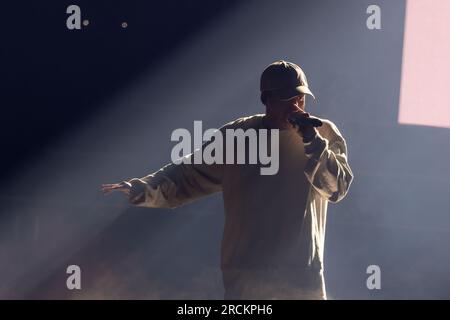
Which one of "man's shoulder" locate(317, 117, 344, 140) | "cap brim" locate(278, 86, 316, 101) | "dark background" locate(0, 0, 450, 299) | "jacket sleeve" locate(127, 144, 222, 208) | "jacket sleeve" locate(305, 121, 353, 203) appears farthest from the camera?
"dark background" locate(0, 0, 450, 299)

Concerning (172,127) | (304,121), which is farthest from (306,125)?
(172,127)

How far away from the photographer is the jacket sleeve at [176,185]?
333 cm

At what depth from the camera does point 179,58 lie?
677 cm

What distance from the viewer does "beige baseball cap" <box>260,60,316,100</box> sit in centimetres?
313

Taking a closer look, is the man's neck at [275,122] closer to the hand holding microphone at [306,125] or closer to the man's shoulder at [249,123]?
the man's shoulder at [249,123]

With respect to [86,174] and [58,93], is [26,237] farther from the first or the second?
[58,93]

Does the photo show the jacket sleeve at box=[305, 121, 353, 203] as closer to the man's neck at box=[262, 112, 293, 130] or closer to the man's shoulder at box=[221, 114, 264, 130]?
the man's neck at box=[262, 112, 293, 130]

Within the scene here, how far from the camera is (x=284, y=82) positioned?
3146 mm

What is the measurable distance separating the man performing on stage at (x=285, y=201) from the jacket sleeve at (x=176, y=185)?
0.09 m

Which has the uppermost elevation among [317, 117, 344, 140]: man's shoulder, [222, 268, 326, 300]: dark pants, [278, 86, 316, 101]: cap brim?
[278, 86, 316, 101]: cap brim

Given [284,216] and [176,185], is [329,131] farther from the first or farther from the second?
[176,185]

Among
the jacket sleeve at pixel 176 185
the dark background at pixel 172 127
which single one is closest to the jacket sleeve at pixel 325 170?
the jacket sleeve at pixel 176 185

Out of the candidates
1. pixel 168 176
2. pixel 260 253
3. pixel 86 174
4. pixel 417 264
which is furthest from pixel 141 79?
pixel 260 253

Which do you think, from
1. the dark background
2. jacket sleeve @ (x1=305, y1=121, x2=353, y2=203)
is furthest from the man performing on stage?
the dark background
